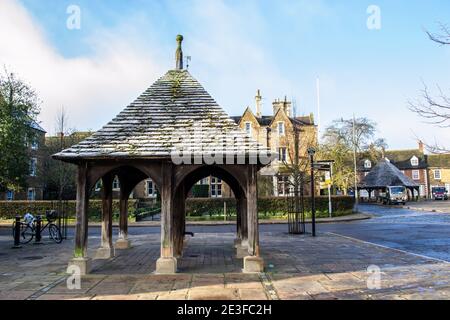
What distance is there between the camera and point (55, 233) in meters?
17.4

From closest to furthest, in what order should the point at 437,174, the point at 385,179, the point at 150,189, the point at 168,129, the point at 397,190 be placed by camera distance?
1. the point at 168,129
2. the point at 150,189
3. the point at 397,190
4. the point at 385,179
5. the point at 437,174

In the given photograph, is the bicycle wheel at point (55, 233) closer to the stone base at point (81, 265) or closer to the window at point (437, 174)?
the stone base at point (81, 265)

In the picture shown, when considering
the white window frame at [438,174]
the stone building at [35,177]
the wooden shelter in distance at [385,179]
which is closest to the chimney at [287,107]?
the wooden shelter in distance at [385,179]

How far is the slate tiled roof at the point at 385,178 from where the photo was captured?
47.5 metres

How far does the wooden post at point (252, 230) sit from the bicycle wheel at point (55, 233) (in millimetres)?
10441

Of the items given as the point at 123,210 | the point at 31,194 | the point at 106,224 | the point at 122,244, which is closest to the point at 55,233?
the point at 122,244

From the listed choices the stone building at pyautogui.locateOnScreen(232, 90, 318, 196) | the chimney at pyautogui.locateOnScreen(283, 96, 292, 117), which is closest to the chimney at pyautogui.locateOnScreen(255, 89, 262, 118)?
the stone building at pyautogui.locateOnScreen(232, 90, 318, 196)

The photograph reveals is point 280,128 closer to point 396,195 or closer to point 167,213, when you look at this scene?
point 396,195

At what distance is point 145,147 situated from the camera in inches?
367

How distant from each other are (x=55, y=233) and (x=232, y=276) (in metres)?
12.4

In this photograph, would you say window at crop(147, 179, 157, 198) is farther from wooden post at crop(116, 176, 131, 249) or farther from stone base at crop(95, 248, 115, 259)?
stone base at crop(95, 248, 115, 259)
